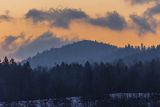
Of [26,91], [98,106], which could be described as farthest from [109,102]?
[26,91]

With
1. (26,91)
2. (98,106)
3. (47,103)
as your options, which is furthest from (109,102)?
(26,91)

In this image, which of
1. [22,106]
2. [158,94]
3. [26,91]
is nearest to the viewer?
[22,106]

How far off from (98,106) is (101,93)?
40.3 m

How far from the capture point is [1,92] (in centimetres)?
19188

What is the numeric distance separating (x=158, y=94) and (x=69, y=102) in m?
34.0

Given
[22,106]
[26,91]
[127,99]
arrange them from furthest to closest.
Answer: [26,91] < [127,99] < [22,106]

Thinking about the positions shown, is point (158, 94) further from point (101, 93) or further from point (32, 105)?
point (32, 105)

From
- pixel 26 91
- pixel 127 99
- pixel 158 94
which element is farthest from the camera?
pixel 26 91

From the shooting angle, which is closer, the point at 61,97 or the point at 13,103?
the point at 13,103

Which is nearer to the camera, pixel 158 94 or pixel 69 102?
pixel 69 102

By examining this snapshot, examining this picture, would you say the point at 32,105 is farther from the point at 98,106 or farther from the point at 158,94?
the point at 158,94

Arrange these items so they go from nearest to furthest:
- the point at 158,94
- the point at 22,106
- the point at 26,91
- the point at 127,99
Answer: the point at 22,106 < the point at 127,99 < the point at 158,94 < the point at 26,91

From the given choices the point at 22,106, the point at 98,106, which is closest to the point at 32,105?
the point at 22,106

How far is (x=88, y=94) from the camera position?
652 ft
